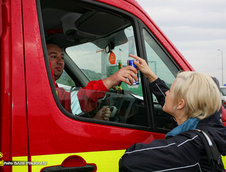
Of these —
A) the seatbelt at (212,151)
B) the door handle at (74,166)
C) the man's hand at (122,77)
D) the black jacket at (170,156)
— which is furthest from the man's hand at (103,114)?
the seatbelt at (212,151)

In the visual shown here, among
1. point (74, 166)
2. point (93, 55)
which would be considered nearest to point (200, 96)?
point (74, 166)

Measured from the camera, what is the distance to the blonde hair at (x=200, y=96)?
Answer: 144 centimetres

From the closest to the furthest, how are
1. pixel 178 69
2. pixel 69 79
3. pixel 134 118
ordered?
1. pixel 134 118
2. pixel 178 69
3. pixel 69 79

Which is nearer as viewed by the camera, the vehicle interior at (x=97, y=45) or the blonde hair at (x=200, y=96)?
the blonde hair at (x=200, y=96)

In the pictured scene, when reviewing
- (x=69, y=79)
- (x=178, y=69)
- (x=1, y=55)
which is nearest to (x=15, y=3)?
(x=1, y=55)

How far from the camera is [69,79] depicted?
2236 mm

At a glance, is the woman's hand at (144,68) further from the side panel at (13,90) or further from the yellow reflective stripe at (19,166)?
the yellow reflective stripe at (19,166)

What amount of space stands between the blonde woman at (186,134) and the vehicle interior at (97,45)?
13.5 inches

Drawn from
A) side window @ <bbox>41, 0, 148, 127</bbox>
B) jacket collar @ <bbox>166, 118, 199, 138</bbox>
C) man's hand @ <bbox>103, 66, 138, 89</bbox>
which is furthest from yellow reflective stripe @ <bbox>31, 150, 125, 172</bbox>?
man's hand @ <bbox>103, 66, 138, 89</bbox>

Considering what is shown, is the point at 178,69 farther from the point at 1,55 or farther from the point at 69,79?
the point at 1,55

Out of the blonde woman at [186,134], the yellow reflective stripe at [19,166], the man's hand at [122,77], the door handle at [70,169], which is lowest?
the door handle at [70,169]

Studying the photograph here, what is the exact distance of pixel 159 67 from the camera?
1.98 m

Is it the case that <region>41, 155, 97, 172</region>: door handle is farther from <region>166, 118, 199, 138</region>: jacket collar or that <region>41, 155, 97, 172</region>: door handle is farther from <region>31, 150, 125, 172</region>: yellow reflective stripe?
<region>166, 118, 199, 138</region>: jacket collar

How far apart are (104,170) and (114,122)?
30 cm
